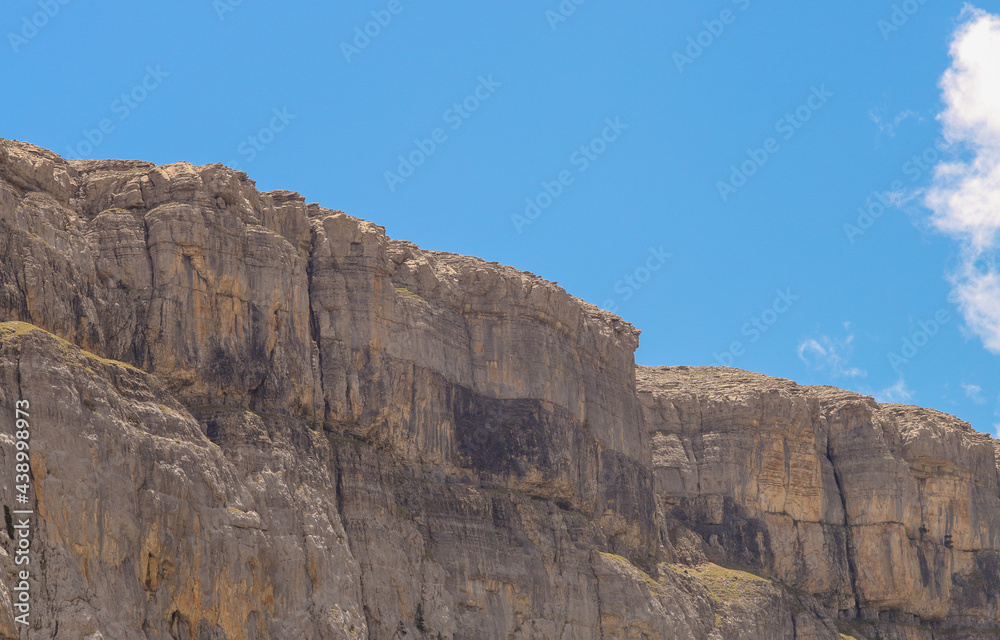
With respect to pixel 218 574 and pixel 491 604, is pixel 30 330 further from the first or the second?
pixel 491 604

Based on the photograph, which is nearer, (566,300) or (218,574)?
(218,574)

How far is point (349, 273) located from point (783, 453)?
50303mm

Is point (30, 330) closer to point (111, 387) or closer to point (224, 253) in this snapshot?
point (111, 387)

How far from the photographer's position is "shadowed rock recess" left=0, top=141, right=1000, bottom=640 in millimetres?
85062

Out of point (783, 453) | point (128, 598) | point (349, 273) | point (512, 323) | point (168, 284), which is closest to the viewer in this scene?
point (128, 598)

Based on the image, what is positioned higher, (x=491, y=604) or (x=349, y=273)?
(x=349, y=273)

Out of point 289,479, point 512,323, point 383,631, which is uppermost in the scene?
point 512,323

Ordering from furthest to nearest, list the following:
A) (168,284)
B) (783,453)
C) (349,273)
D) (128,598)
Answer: (783,453) → (349,273) → (168,284) → (128,598)

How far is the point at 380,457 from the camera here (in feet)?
347

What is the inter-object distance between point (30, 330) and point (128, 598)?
45.4ft

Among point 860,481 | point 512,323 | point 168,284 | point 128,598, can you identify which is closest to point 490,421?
point 512,323

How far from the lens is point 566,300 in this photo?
124m

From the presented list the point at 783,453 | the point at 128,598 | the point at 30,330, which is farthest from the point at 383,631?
the point at 783,453

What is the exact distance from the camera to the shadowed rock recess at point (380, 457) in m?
85.1
